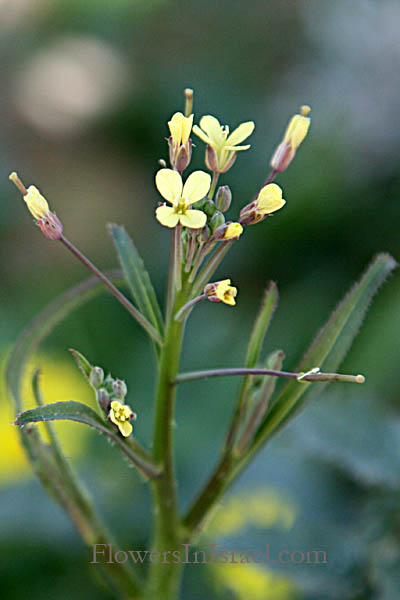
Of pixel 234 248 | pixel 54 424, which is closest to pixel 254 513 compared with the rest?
pixel 54 424

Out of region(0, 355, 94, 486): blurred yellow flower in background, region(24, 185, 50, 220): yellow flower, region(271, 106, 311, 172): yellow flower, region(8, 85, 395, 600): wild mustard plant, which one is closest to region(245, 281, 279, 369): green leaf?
region(8, 85, 395, 600): wild mustard plant

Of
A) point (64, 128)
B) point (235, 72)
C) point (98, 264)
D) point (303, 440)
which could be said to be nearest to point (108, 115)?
point (64, 128)

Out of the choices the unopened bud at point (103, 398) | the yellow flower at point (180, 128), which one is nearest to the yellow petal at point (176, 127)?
the yellow flower at point (180, 128)

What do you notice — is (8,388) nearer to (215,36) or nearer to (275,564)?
Answer: (275,564)

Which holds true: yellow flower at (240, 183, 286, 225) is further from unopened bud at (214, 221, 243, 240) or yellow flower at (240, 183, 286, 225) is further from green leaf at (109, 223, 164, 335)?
green leaf at (109, 223, 164, 335)

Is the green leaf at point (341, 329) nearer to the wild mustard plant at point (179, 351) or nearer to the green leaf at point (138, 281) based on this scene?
the wild mustard plant at point (179, 351)

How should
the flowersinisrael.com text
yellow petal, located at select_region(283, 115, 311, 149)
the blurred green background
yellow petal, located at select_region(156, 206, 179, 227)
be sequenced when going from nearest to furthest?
yellow petal, located at select_region(156, 206, 179, 227) < yellow petal, located at select_region(283, 115, 311, 149) < the flowersinisrael.com text < the blurred green background
